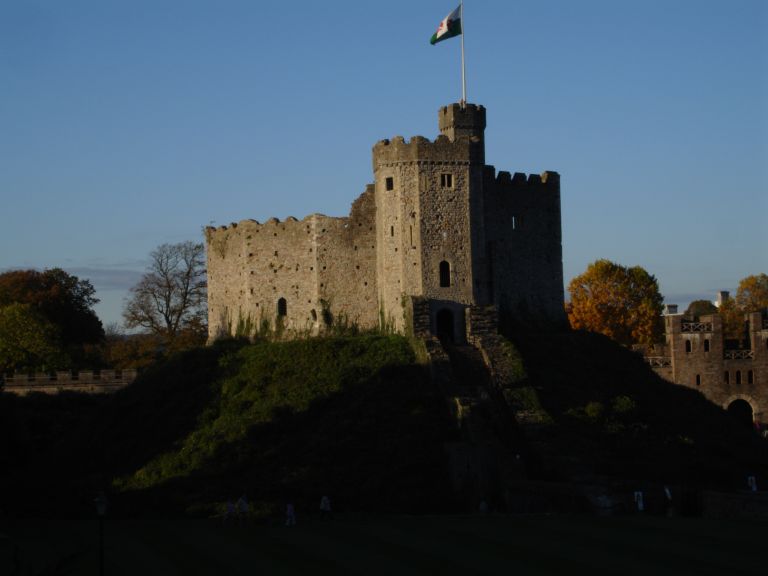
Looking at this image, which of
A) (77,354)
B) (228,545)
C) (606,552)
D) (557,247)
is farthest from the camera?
(77,354)

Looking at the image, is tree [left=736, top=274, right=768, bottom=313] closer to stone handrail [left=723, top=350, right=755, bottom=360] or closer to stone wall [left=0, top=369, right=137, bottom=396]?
stone handrail [left=723, top=350, right=755, bottom=360]

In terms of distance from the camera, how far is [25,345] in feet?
277

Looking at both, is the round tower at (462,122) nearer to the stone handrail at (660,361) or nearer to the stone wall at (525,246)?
the stone wall at (525,246)

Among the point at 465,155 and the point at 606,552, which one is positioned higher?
the point at 465,155

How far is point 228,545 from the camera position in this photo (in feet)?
133

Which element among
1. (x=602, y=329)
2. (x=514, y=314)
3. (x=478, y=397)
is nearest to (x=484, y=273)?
(x=514, y=314)

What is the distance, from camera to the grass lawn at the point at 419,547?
3534 centimetres

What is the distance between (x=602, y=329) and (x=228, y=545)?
64594mm

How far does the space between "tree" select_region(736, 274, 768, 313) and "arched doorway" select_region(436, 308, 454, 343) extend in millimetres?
67744

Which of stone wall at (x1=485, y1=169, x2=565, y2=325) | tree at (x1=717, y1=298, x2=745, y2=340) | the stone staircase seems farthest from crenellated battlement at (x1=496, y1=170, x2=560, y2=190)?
tree at (x1=717, y1=298, x2=745, y2=340)

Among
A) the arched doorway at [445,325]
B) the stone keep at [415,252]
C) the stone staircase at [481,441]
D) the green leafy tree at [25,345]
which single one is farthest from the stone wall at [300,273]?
the green leafy tree at [25,345]

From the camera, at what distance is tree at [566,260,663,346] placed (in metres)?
102

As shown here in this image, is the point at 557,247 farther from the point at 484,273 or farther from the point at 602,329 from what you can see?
the point at 602,329

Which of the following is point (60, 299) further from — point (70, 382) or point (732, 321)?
point (732, 321)
